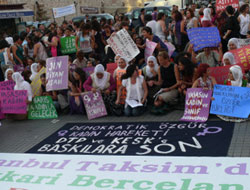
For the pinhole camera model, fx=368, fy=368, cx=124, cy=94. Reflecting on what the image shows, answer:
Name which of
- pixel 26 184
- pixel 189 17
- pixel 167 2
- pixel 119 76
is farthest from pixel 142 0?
pixel 26 184

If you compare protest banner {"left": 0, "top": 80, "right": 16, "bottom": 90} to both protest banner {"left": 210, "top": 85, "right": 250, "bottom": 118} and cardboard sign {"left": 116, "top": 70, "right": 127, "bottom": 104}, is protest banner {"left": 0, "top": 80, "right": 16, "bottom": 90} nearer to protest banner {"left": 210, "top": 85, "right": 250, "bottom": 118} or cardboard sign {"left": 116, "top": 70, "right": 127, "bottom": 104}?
cardboard sign {"left": 116, "top": 70, "right": 127, "bottom": 104}

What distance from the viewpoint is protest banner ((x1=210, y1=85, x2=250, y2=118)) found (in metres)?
6.21

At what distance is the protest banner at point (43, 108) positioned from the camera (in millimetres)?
8273

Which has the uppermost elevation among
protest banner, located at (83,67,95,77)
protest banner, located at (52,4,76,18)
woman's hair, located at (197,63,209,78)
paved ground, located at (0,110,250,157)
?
protest banner, located at (52,4,76,18)

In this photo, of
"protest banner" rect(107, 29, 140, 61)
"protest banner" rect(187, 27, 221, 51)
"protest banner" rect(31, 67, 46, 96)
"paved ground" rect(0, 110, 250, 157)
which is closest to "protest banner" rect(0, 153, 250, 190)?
"paved ground" rect(0, 110, 250, 157)

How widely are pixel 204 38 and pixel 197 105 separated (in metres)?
1.99

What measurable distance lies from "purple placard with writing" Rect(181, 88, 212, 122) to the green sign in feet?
15.5

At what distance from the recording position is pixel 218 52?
8094 mm

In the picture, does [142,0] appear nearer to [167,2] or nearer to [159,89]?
[167,2]

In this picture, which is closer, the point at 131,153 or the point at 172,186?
the point at 172,186

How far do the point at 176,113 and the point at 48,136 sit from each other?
2556mm

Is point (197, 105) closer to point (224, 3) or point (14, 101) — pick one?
point (14, 101)

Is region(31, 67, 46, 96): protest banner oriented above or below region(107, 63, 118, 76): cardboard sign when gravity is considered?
below

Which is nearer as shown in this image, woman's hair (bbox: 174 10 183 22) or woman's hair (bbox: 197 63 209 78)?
woman's hair (bbox: 197 63 209 78)
